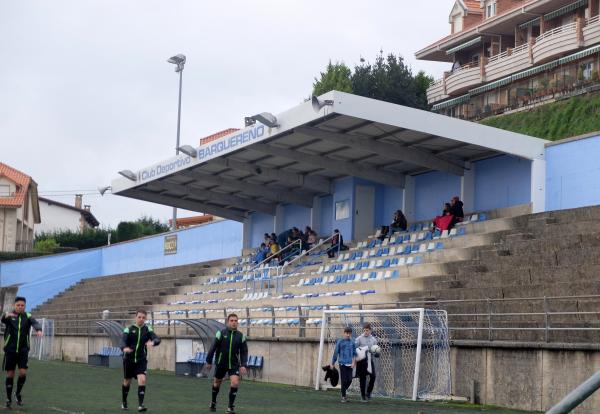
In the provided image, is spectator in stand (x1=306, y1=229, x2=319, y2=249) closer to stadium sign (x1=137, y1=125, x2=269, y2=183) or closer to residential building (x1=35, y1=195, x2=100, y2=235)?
stadium sign (x1=137, y1=125, x2=269, y2=183)

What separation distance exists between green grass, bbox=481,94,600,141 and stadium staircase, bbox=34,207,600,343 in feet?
38.5

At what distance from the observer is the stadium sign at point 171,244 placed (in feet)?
162

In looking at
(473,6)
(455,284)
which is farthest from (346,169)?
(473,6)

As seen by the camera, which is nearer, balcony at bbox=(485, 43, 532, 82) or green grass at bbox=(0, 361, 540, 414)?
green grass at bbox=(0, 361, 540, 414)

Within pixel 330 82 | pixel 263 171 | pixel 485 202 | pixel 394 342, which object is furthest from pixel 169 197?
pixel 330 82

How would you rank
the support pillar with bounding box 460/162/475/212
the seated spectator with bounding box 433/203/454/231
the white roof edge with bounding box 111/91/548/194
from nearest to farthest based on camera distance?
the white roof edge with bounding box 111/91/548/194 → the seated spectator with bounding box 433/203/454/231 → the support pillar with bounding box 460/162/475/212

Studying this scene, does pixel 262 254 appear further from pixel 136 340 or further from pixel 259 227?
pixel 136 340

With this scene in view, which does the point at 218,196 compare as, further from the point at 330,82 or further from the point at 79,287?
the point at 330,82

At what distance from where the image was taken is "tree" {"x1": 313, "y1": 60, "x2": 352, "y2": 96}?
237 feet

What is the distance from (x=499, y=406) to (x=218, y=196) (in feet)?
79.7

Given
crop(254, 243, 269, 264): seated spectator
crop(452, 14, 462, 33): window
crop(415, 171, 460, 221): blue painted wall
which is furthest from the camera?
crop(452, 14, 462, 33): window

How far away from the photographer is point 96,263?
5591cm

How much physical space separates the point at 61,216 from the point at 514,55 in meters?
61.4

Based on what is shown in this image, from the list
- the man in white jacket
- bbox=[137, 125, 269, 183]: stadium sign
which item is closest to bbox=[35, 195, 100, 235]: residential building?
bbox=[137, 125, 269, 183]: stadium sign
